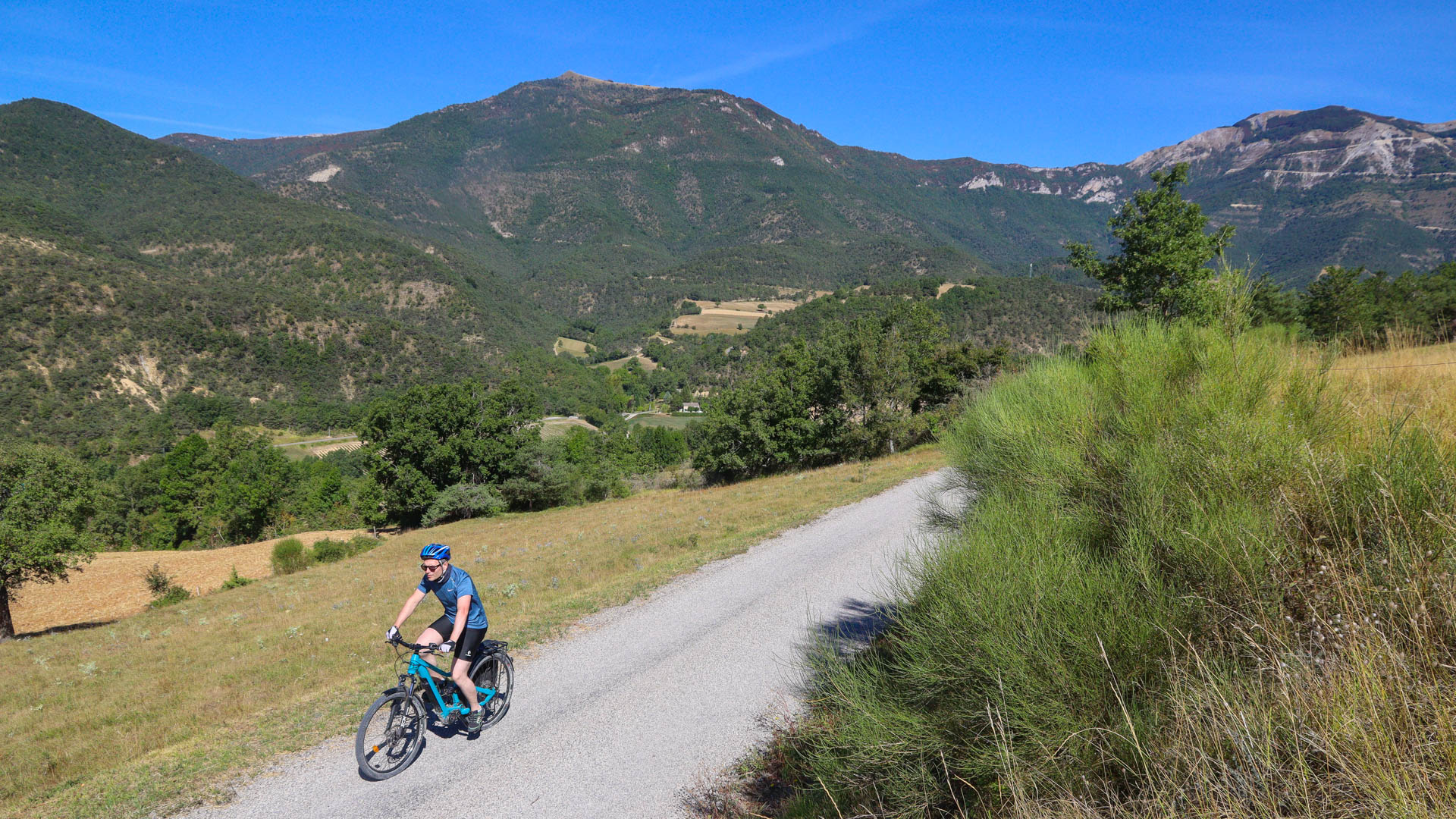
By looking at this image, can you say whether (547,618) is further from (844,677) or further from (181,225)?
(181,225)

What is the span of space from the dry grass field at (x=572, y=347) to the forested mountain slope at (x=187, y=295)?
5612 mm

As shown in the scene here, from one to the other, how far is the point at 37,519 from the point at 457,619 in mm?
25195

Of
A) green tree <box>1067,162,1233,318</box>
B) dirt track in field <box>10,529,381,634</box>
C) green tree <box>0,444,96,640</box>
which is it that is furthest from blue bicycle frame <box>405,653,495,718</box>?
dirt track in field <box>10,529,381,634</box>

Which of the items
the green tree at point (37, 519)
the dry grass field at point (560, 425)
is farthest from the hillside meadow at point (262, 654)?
the dry grass field at point (560, 425)

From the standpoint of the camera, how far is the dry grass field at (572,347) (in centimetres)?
17638

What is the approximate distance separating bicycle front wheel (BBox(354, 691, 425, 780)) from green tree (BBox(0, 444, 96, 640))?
919 inches

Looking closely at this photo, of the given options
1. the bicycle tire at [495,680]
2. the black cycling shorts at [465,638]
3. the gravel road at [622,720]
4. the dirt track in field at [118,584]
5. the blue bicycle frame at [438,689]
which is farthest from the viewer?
the dirt track in field at [118,584]

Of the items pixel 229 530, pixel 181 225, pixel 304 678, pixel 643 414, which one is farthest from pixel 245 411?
pixel 304 678

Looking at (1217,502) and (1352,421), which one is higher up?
(1352,421)

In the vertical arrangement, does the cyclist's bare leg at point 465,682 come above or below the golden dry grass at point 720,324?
below

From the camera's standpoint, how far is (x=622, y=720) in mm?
6727

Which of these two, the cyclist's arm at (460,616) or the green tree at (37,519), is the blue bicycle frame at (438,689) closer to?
the cyclist's arm at (460,616)

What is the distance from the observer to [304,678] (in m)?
8.96

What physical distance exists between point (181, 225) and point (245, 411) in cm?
9927
